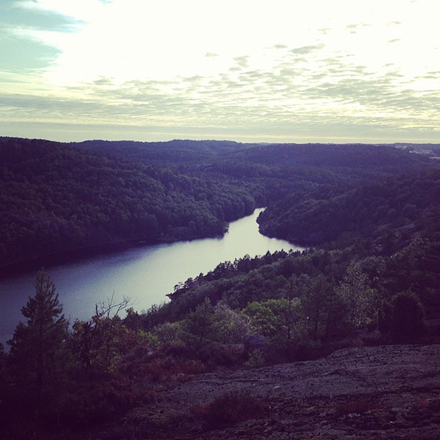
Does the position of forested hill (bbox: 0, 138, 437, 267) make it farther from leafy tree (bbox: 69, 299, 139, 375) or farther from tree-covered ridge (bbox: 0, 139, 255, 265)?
leafy tree (bbox: 69, 299, 139, 375)

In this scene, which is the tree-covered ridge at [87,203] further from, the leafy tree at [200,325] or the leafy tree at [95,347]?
the leafy tree at [95,347]

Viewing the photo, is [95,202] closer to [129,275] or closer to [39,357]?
[129,275]

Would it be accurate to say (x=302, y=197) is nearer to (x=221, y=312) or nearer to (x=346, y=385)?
(x=221, y=312)

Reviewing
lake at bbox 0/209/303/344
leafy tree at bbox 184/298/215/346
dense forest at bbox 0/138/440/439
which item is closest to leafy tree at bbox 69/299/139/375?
dense forest at bbox 0/138/440/439

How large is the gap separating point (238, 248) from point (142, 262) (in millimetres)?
24181

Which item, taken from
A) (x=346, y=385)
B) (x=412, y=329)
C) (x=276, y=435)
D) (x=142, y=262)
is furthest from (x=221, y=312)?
(x=142, y=262)

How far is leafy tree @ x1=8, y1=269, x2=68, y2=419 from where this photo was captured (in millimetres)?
16297

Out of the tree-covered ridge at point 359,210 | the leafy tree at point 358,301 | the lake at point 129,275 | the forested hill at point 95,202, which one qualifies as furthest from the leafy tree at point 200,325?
the tree-covered ridge at point 359,210

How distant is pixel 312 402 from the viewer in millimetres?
16359

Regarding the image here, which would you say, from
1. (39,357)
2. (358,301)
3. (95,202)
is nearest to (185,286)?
(358,301)

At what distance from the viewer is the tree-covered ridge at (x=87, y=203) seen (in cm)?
8925

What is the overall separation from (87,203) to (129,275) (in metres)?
45.4

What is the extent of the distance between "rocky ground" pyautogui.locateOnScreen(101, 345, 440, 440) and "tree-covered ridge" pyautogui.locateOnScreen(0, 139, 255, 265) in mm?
69315

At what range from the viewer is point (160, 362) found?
23.4 metres
